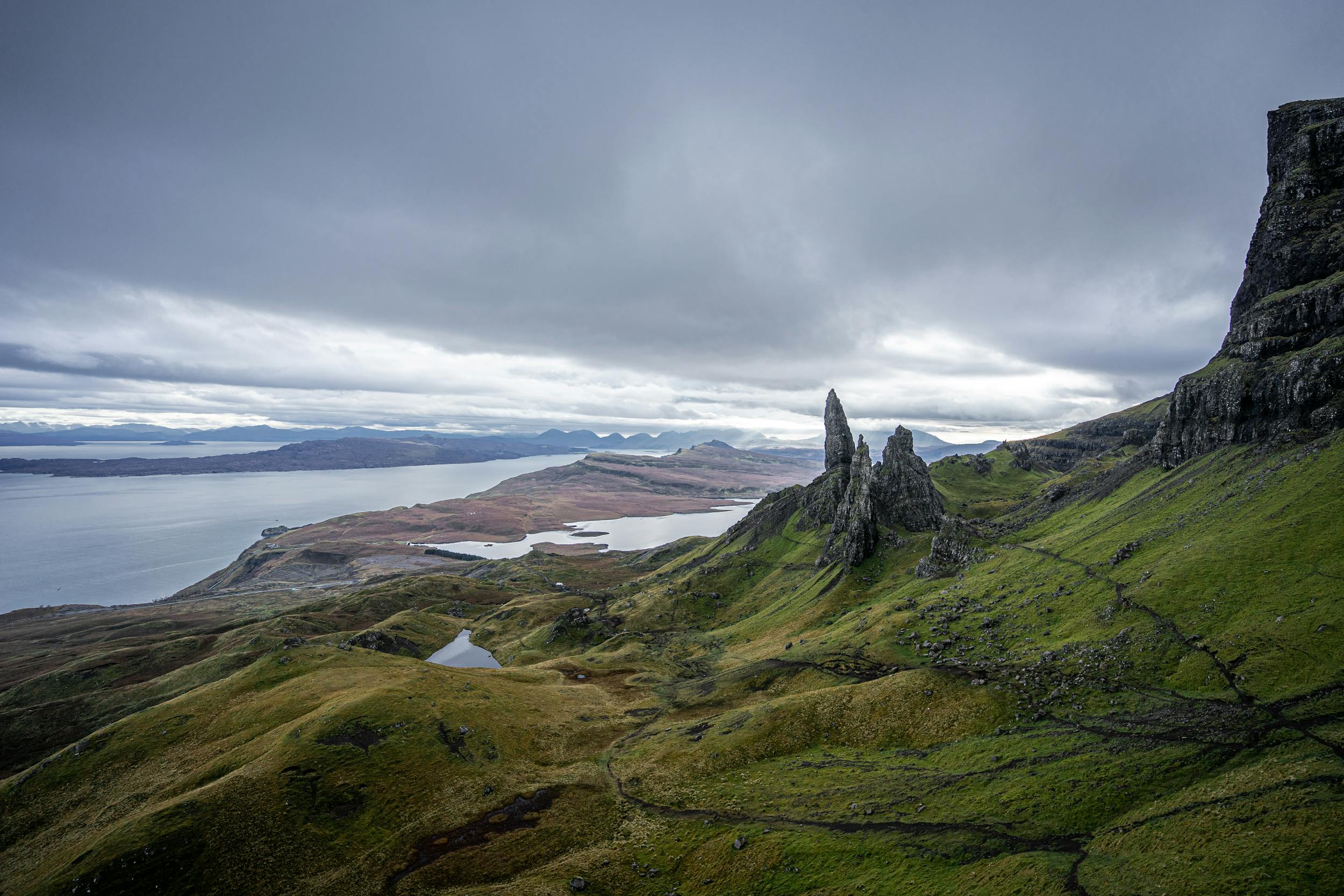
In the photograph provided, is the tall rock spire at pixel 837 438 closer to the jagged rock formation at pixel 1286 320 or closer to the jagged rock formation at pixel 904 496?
the jagged rock formation at pixel 904 496

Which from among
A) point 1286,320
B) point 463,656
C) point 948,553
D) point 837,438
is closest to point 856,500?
point 948,553

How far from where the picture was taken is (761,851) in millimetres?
41781

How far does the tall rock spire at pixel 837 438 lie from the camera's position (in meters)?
183

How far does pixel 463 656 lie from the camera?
139 meters

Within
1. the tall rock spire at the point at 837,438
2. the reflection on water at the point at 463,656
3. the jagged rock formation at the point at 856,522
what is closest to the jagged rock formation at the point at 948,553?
the jagged rock formation at the point at 856,522

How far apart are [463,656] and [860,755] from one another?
11709 cm

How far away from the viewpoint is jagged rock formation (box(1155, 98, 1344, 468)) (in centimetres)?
7962

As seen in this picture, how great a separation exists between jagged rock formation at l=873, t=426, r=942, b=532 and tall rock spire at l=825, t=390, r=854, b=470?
91.2 feet

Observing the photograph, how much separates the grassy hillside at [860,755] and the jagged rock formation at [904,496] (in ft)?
137

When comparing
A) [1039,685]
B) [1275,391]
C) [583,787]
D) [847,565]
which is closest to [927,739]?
[1039,685]

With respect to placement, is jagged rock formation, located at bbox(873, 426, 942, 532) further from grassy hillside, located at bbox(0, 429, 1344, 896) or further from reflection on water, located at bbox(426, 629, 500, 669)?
reflection on water, located at bbox(426, 629, 500, 669)

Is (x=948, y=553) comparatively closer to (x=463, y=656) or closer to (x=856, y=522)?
(x=856, y=522)

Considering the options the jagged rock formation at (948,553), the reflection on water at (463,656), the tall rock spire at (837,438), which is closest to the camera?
the jagged rock formation at (948,553)

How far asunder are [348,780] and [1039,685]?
74.6 meters
